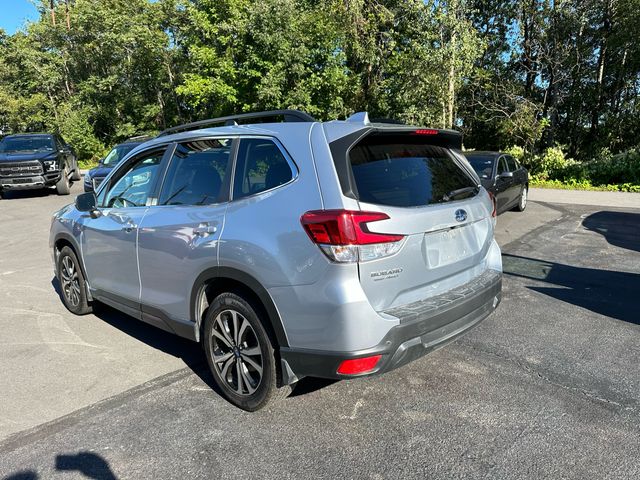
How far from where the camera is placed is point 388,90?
18.5m

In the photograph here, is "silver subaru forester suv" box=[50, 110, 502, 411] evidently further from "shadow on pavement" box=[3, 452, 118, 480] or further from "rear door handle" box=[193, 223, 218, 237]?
"shadow on pavement" box=[3, 452, 118, 480]

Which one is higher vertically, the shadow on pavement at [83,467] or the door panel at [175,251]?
the door panel at [175,251]

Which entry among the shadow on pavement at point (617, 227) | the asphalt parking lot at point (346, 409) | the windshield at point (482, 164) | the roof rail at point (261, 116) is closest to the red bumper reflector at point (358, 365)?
the asphalt parking lot at point (346, 409)

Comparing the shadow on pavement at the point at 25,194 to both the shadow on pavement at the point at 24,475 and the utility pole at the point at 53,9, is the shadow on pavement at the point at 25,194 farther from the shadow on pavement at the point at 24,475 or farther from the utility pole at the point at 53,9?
the utility pole at the point at 53,9

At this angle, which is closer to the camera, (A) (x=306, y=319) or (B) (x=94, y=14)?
(A) (x=306, y=319)

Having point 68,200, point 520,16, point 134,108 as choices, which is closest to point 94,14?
point 134,108

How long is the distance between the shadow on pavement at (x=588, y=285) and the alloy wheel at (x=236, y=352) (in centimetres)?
371

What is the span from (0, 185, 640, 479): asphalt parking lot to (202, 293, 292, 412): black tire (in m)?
0.13

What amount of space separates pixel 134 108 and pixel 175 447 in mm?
31438

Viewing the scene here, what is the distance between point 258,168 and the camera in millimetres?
3098

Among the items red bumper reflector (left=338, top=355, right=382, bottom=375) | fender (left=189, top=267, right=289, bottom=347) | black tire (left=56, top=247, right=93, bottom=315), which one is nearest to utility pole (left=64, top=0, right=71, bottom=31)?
black tire (left=56, top=247, right=93, bottom=315)

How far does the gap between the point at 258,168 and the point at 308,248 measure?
77 cm

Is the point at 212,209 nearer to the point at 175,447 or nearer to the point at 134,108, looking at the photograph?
the point at 175,447

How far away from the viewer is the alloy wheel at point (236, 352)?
10.1 ft
